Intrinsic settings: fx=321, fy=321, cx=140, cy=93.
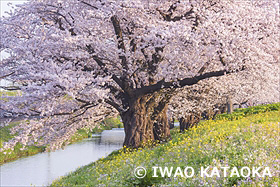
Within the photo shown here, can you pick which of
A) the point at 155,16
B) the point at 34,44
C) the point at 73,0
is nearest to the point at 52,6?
the point at 73,0

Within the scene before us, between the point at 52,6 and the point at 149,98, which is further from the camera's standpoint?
the point at 149,98

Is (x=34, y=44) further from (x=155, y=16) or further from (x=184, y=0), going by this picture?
(x=184, y=0)

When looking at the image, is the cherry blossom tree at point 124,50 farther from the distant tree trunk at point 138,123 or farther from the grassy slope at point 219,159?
the grassy slope at point 219,159

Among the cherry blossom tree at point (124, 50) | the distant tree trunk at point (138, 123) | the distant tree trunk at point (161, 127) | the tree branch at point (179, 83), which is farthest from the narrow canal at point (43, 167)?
the tree branch at point (179, 83)

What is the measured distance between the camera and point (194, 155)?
9.73 m

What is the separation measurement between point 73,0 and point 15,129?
6.43 m

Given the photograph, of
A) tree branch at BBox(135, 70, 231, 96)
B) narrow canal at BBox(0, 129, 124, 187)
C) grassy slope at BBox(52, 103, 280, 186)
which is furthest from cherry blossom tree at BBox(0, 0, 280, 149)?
narrow canal at BBox(0, 129, 124, 187)

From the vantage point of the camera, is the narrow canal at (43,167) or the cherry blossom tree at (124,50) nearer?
the cherry blossom tree at (124,50)

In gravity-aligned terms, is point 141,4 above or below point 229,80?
above

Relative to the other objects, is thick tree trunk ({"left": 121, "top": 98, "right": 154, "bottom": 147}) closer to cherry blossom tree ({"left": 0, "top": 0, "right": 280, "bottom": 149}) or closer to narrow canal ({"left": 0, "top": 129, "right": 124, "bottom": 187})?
cherry blossom tree ({"left": 0, "top": 0, "right": 280, "bottom": 149})

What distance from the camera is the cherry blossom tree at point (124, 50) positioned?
488 inches

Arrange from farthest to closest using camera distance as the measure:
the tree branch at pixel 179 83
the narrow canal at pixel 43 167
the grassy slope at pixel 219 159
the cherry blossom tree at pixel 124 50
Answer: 1. the narrow canal at pixel 43 167
2. the tree branch at pixel 179 83
3. the cherry blossom tree at pixel 124 50
4. the grassy slope at pixel 219 159

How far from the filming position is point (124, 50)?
1461cm

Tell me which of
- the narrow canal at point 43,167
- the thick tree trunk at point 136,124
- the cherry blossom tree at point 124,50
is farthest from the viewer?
the narrow canal at point 43,167
